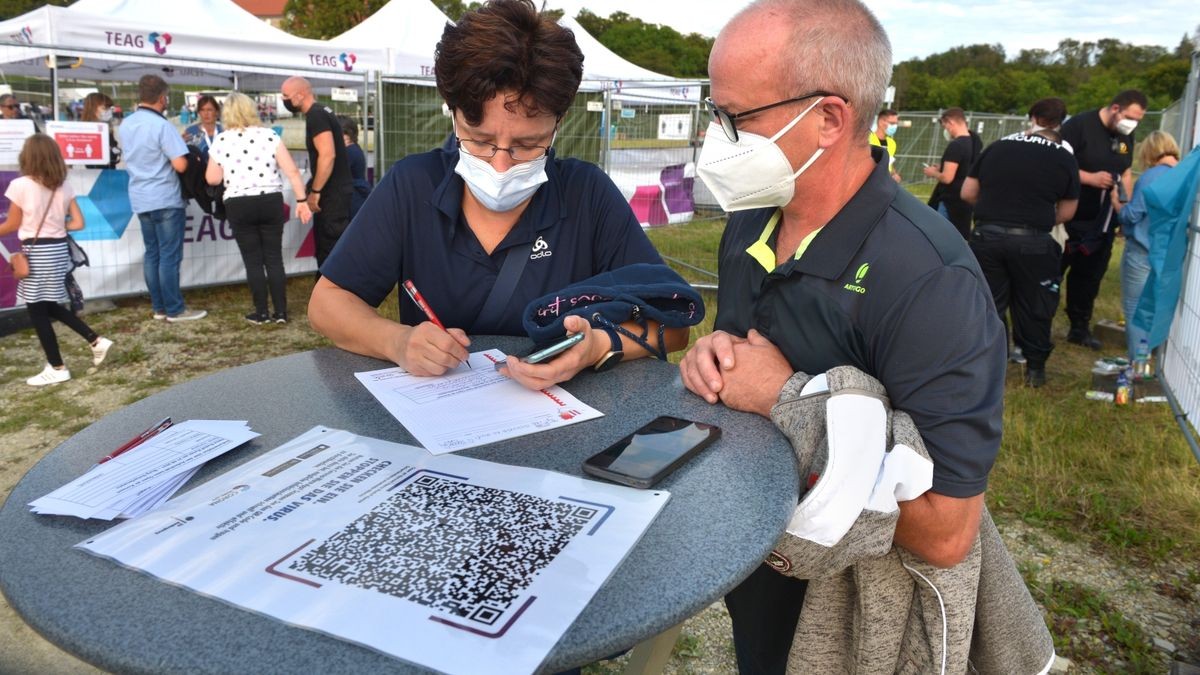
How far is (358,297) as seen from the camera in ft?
6.04

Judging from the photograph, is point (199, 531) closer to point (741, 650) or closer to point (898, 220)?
point (898, 220)

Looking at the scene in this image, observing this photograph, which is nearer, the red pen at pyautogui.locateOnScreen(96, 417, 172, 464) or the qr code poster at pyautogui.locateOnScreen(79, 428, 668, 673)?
the qr code poster at pyautogui.locateOnScreen(79, 428, 668, 673)

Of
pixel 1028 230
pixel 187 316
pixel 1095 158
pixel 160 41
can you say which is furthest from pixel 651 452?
pixel 160 41

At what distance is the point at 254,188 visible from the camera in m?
6.30

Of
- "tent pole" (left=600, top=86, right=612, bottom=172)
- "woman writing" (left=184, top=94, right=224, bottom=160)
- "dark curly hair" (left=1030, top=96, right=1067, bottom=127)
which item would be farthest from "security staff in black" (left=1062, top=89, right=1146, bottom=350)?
"woman writing" (left=184, top=94, right=224, bottom=160)

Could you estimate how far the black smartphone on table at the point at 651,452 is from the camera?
1075 millimetres

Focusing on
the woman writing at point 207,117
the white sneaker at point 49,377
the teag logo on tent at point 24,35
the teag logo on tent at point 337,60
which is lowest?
the white sneaker at point 49,377

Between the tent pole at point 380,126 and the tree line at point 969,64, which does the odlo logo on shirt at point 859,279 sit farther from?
the tree line at point 969,64

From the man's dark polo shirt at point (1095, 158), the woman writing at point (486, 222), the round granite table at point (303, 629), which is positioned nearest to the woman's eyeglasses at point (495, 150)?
the woman writing at point (486, 222)

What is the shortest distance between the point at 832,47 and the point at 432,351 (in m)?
0.95

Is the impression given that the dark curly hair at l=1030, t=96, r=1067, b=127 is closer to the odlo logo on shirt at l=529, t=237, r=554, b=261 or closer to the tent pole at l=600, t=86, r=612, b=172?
the tent pole at l=600, t=86, r=612, b=172

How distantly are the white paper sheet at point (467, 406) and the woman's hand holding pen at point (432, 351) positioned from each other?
Result: 0.02m

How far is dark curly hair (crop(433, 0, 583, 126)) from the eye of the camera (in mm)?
1642

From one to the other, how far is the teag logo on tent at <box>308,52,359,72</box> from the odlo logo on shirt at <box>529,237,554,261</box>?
7545 mm
